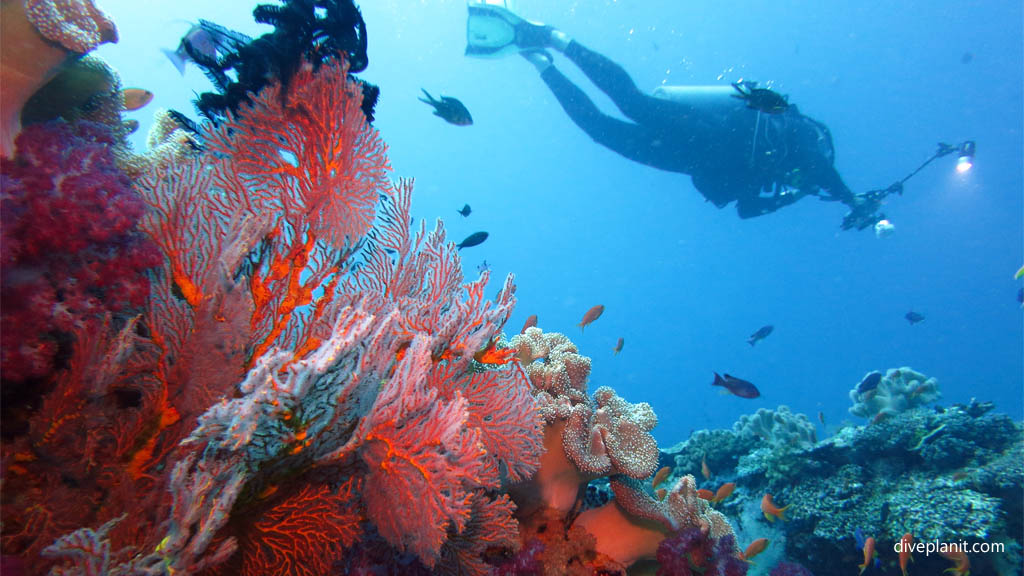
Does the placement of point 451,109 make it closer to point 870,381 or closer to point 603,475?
point 603,475

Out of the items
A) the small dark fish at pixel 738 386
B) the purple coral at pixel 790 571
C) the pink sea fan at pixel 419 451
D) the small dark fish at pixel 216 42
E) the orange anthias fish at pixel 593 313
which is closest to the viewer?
the pink sea fan at pixel 419 451

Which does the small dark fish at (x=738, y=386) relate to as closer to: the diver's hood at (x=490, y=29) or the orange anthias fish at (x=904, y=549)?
the orange anthias fish at (x=904, y=549)

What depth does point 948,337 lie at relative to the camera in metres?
88.2

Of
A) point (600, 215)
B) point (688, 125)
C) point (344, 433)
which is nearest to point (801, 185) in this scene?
point (688, 125)

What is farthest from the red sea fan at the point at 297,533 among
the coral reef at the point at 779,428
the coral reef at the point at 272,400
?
the coral reef at the point at 779,428

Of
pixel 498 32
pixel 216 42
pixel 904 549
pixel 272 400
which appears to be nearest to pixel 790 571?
pixel 904 549

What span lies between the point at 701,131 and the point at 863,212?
21.0 ft

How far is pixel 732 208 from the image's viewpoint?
2859 inches

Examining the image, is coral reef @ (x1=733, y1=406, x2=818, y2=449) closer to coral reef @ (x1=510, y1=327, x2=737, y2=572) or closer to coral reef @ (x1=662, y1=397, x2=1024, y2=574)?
coral reef @ (x1=662, y1=397, x2=1024, y2=574)

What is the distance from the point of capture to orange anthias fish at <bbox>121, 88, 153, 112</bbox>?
4.82 meters

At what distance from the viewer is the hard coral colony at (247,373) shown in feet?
5.30

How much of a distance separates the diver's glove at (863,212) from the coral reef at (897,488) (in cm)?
781

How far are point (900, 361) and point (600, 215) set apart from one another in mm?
75427

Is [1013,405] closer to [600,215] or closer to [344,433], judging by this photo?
[600,215]
